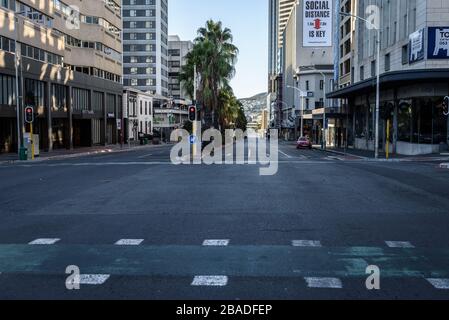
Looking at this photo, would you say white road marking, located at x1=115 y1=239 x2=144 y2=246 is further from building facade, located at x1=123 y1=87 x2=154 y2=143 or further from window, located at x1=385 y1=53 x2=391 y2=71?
building facade, located at x1=123 y1=87 x2=154 y2=143

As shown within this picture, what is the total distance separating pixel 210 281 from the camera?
6504mm

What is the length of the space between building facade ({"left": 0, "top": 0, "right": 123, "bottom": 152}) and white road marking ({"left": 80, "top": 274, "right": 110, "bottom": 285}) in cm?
3528

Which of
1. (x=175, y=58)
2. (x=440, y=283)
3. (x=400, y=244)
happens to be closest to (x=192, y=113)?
(x=400, y=244)

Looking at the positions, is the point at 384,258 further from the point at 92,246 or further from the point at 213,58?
the point at 213,58

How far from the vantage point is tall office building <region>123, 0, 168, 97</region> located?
119500 mm

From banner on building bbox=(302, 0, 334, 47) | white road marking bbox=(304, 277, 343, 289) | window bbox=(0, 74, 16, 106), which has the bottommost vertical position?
white road marking bbox=(304, 277, 343, 289)

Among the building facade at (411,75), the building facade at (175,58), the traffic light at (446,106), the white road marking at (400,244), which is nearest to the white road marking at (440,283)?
the white road marking at (400,244)

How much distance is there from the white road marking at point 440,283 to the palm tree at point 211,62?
44.6 m

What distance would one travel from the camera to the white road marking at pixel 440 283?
6297 millimetres

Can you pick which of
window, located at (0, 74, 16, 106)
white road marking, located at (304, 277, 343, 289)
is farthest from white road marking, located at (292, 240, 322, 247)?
window, located at (0, 74, 16, 106)

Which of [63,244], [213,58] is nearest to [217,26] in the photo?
[213,58]

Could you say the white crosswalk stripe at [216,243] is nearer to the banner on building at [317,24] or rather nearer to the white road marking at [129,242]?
the white road marking at [129,242]

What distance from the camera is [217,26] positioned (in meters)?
53.2

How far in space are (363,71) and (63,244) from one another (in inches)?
2043
